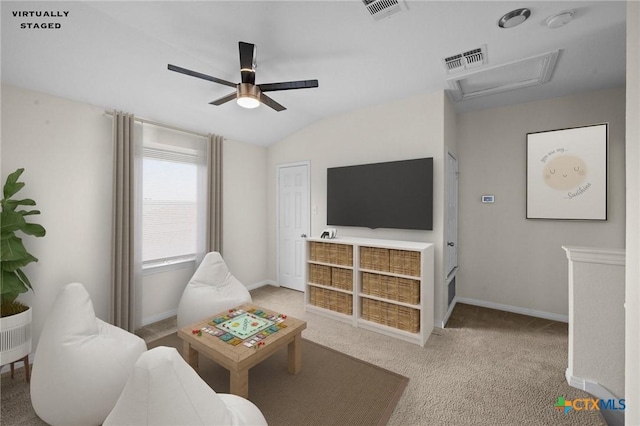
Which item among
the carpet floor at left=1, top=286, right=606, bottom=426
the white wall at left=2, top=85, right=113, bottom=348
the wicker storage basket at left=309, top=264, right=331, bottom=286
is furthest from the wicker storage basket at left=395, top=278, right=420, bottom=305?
the white wall at left=2, top=85, right=113, bottom=348

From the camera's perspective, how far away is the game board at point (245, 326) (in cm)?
211

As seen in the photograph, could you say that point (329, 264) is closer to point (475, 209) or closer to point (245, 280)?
point (245, 280)

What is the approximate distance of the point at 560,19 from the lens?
2000 millimetres

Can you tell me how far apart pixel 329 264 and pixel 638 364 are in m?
2.73

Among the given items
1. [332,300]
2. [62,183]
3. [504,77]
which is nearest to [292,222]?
[332,300]

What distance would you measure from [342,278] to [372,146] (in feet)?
6.21

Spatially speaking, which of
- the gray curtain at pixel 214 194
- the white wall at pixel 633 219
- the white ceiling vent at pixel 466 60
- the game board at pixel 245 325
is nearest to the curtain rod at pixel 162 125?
the gray curtain at pixel 214 194

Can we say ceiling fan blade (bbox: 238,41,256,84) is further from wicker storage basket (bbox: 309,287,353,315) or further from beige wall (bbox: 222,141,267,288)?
wicker storage basket (bbox: 309,287,353,315)

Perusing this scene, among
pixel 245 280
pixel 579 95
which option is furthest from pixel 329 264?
pixel 579 95

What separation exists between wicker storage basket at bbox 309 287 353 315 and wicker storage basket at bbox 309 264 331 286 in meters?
0.11

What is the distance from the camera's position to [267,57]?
2576 millimetres

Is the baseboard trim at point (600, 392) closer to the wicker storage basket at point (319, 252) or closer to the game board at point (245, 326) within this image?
the game board at point (245, 326)

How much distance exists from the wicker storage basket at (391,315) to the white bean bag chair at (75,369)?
237cm

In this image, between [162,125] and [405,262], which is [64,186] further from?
[405,262]
